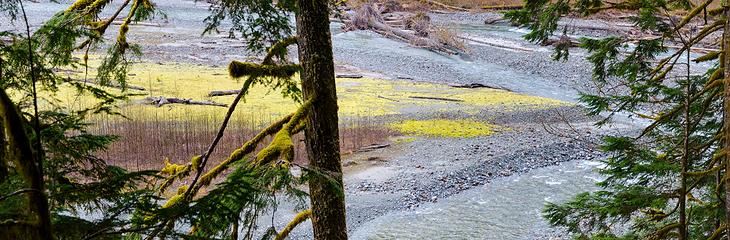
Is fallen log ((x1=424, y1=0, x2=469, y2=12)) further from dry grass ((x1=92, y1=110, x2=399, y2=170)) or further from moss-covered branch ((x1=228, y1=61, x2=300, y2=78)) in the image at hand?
moss-covered branch ((x1=228, y1=61, x2=300, y2=78))

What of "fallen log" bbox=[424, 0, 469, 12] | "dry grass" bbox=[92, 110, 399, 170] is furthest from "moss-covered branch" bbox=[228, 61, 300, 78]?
"fallen log" bbox=[424, 0, 469, 12]

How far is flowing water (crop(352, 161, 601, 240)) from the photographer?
8570mm

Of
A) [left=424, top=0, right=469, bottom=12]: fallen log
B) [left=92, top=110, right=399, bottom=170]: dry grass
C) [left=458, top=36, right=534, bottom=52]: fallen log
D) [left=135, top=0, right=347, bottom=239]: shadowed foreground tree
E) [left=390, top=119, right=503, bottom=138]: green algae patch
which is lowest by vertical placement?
[left=390, top=119, right=503, bottom=138]: green algae patch

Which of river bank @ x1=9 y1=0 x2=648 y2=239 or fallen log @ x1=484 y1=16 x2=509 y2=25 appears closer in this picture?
river bank @ x1=9 y1=0 x2=648 y2=239

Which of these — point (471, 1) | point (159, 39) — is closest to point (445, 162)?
point (159, 39)

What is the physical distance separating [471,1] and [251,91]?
16.7 meters

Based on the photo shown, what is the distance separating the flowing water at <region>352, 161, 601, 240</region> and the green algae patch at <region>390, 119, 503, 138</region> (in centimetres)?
250

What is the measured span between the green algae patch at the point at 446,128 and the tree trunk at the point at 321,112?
9.84 metres

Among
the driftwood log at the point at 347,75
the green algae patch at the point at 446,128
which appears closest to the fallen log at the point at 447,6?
the driftwood log at the point at 347,75

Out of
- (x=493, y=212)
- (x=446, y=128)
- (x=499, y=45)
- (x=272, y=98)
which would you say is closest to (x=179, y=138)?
(x=272, y=98)

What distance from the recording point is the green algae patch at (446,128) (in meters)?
13.3

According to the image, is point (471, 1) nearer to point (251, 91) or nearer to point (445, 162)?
point (251, 91)

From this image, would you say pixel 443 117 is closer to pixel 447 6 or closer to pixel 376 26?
pixel 376 26

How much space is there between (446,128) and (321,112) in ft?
34.4
